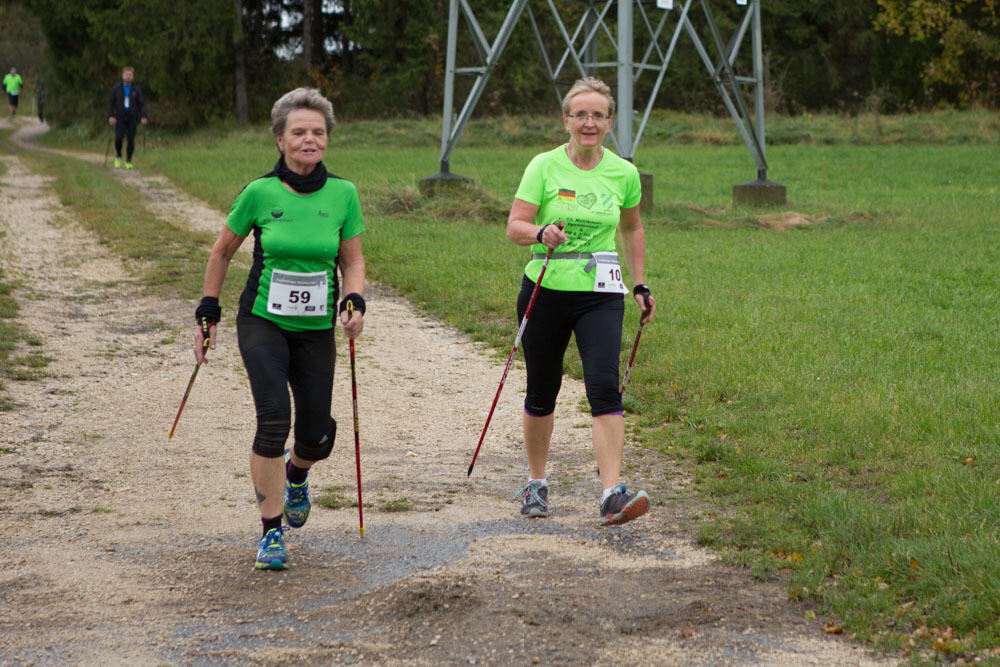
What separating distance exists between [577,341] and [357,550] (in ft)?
4.49

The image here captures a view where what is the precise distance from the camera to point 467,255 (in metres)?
14.1

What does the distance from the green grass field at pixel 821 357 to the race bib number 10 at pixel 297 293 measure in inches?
79.2

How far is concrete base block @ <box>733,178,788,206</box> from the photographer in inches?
754

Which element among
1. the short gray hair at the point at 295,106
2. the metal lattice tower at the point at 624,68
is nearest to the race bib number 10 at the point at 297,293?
the short gray hair at the point at 295,106

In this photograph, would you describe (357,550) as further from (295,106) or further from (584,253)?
(295,106)

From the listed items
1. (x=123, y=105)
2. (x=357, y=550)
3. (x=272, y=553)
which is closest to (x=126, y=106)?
(x=123, y=105)

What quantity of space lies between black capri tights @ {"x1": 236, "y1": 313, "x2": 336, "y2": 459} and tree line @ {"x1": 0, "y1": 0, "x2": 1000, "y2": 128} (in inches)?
1309

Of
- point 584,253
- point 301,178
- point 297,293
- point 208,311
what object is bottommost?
point 208,311

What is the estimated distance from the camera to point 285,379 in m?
4.96

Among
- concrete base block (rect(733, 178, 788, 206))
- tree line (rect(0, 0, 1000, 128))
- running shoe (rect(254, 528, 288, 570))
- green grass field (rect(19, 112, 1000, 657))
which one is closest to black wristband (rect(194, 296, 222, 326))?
running shoe (rect(254, 528, 288, 570))

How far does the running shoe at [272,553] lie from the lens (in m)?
4.93

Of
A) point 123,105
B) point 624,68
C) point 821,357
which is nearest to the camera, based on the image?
point 821,357

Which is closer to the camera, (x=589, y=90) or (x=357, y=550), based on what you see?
(x=357, y=550)

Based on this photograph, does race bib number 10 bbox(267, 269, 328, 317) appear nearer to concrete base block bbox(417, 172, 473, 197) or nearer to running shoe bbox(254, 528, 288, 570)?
running shoe bbox(254, 528, 288, 570)
